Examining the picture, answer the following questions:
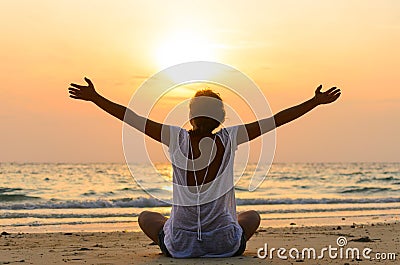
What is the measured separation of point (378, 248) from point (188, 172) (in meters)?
2.76

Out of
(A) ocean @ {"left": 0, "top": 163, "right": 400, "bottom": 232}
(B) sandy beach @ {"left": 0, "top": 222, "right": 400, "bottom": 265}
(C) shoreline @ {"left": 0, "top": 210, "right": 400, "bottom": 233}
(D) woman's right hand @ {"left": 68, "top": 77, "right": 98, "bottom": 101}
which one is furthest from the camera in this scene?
(A) ocean @ {"left": 0, "top": 163, "right": 400, "bottom": 232}

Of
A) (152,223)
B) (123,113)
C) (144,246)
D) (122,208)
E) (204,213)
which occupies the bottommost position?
(144,246)

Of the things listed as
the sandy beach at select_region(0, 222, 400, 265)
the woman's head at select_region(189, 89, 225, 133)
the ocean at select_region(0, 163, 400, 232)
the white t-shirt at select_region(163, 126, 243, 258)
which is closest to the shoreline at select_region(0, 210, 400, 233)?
the ocean at select_region(0, 163, 400, 232)

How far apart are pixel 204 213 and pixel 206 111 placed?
0.94 meters

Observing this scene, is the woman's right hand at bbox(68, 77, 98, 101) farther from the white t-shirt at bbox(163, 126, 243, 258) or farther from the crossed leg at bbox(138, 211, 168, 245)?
the crossed leg at bbox(138, 211, 168, 245)

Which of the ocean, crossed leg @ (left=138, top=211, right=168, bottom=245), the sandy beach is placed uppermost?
the ocean

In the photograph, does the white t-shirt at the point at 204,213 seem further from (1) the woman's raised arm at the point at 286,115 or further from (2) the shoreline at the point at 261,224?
(2) the shoreline at the point at 261,224

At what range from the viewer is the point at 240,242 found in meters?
6.31

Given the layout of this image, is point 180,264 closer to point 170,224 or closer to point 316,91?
point 170,224

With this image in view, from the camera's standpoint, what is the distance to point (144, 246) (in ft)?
26.5

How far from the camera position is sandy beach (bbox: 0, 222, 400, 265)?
645 centimetres

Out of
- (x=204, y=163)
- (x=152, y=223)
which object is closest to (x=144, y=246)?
(x=152, y=223)

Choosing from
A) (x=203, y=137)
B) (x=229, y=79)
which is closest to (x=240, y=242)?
(x=203, y=137)

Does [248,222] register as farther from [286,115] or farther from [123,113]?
[123,113]
